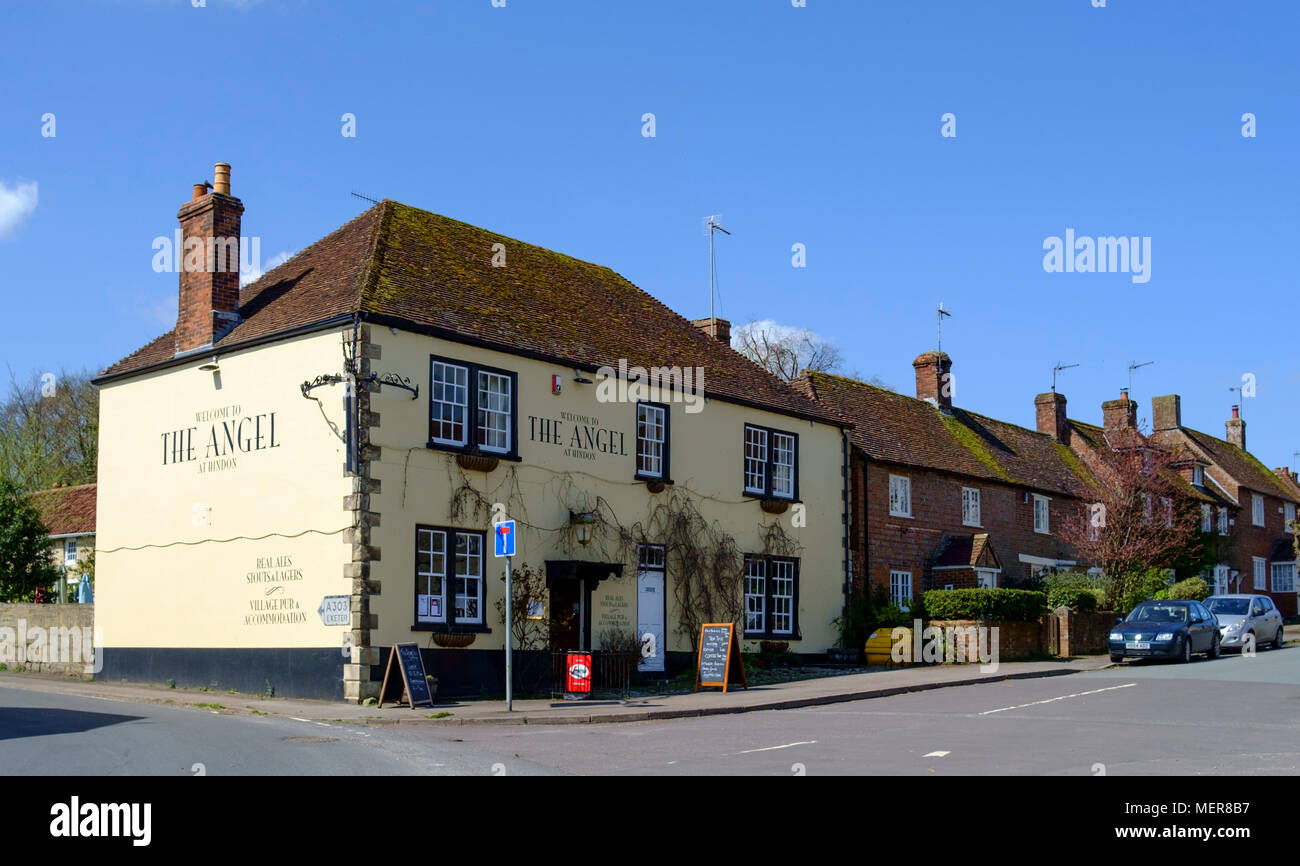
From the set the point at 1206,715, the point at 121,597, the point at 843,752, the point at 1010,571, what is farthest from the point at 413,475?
the point at 1010,571

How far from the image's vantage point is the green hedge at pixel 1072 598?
33625mm

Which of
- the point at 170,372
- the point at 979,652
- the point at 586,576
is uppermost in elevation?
the point at 170,372

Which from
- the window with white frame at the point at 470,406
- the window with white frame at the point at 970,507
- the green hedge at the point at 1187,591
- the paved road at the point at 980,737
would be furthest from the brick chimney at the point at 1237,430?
the window with white frame at the point at 470,406

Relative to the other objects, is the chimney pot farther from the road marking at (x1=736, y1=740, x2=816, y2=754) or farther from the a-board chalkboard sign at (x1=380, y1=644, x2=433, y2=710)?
the road marking at (x1=736, y1=740, x2=816, y2=754)

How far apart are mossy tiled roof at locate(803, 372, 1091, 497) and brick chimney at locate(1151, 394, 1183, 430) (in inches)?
500

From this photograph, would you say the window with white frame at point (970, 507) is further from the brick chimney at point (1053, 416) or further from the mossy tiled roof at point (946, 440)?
the brick chimney at point (1053, 416)

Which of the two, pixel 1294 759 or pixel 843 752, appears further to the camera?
pixel 843 752

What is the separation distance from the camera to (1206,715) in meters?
17.5

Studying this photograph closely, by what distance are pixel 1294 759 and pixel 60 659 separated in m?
24.0

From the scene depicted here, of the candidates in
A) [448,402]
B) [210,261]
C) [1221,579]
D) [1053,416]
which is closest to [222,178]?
[210,261]

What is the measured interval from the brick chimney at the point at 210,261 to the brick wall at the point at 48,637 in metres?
6.65

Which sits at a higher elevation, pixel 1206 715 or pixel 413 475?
pixel 413 475
